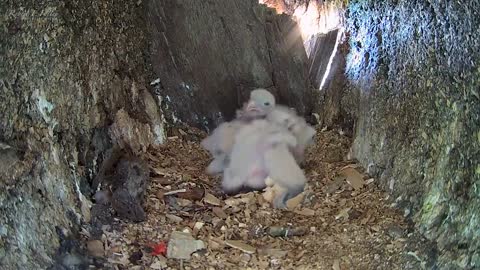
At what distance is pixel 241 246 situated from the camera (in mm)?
1699

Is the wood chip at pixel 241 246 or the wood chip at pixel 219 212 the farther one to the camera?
the wood chip at pixel 219 212

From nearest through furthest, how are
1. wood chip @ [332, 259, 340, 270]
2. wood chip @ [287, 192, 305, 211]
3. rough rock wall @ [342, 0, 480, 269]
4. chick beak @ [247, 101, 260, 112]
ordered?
rough rock wall @ [342, 0, 480, 269] → wood chip @ [332, 259, 340, 270] → wood chip @ [287, 192, 305, 211] → chick beak @ [247, 101, 260, 112]

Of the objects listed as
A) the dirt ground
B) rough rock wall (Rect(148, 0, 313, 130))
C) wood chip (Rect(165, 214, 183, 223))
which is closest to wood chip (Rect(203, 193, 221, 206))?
the dirt ground

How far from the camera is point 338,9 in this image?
Answer: 2.33 meters

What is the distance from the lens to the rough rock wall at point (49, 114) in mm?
1444

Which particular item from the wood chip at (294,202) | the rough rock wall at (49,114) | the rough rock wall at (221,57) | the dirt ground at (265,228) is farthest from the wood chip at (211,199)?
the rough rock wall at (221,57)

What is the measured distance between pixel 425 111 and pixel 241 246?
690mm

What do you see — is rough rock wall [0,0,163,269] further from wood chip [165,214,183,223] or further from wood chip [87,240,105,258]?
wood chip [165,214,183,223]

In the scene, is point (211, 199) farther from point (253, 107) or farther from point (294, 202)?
point (253, 107)

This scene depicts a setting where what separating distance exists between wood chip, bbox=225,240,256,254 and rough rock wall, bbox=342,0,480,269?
1.64 feet

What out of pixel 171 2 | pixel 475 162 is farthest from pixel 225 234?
pixel 171 2

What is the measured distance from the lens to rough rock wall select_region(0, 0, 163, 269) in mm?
1444

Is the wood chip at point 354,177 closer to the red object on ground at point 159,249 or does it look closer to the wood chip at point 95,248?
the red object on ground at point 159,249

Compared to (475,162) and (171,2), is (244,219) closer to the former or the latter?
(475,162)
